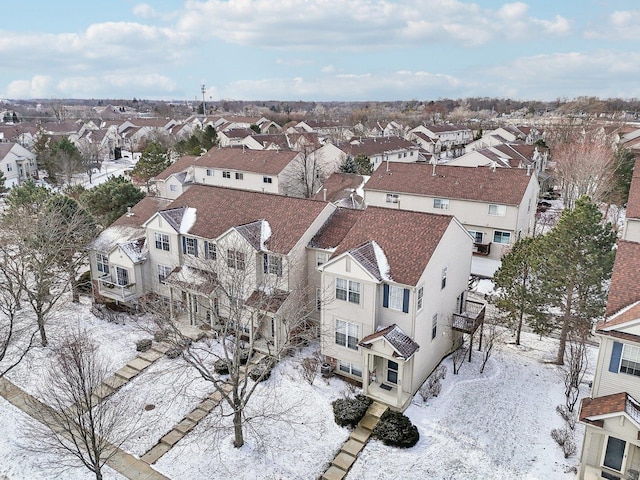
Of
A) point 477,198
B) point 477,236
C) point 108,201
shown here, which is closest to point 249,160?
point 108,201

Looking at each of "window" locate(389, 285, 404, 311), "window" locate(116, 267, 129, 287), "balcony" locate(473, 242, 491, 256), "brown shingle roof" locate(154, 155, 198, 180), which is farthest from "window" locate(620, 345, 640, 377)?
"brown shingle roof" locate(154, 155, 198, 180)

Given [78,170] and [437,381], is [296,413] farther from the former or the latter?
[78,170]

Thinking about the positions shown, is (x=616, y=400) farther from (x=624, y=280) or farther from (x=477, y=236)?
(x=477, y=236)

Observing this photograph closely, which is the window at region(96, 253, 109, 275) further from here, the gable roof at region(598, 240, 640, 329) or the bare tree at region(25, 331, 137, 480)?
the gable roof at region(598, 240, 640, 329)

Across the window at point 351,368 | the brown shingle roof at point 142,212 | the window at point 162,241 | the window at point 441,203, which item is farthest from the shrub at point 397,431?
the window at point 441,203

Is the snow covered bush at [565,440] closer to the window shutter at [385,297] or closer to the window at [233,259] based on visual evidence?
the window shutter at [385,297]
